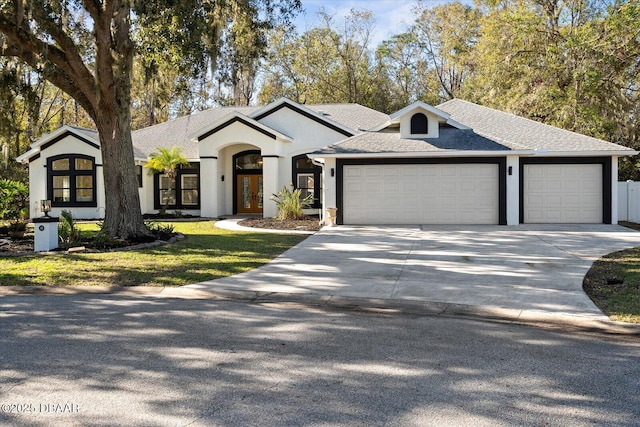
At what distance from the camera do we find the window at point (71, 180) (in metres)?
24.7

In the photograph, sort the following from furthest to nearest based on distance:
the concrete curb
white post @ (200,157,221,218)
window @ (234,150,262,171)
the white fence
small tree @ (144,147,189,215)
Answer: window @ (234,150,262,171) < white post @ (200,157,221,218) < small tree @ (144,147,189,215) < the white fence < the concrete curb

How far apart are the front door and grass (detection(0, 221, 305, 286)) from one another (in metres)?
11.6

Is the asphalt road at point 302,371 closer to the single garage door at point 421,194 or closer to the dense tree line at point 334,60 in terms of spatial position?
the dense tree line at point 334,60

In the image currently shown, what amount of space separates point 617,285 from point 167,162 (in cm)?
1960

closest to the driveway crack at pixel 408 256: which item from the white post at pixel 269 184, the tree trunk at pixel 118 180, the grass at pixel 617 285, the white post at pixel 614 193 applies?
the grass at pixel 617 285

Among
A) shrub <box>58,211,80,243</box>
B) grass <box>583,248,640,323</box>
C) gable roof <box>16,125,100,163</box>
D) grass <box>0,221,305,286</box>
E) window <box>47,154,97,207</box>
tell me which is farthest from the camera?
window <box>47,154,97,207</box>

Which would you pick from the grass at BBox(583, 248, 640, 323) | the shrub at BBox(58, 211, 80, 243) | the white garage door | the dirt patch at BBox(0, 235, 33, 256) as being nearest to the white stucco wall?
the white garage door

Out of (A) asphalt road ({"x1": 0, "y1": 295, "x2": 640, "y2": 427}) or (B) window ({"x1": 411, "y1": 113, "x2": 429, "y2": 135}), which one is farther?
(B) window ({"x1": 411, "y1": 113, "x2": 429, "y2": 135})

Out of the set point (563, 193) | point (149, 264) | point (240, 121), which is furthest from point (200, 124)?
point (149, 264)

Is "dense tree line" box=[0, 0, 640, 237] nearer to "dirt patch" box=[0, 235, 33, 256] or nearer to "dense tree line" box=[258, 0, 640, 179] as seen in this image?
"dense tree line" box=[258, 0, 640, 179]

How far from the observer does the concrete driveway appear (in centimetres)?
784

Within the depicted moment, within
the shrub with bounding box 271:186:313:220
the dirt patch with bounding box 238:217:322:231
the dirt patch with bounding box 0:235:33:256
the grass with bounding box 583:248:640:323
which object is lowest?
the grass with bounding box 583:248:640:323

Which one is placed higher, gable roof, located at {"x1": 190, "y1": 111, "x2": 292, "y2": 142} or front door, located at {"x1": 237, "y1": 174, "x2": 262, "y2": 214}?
gable roof, located at {"x1": 190, "y1": 111, "x2": 292, "y2": 142}

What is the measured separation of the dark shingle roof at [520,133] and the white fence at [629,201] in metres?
2.54
